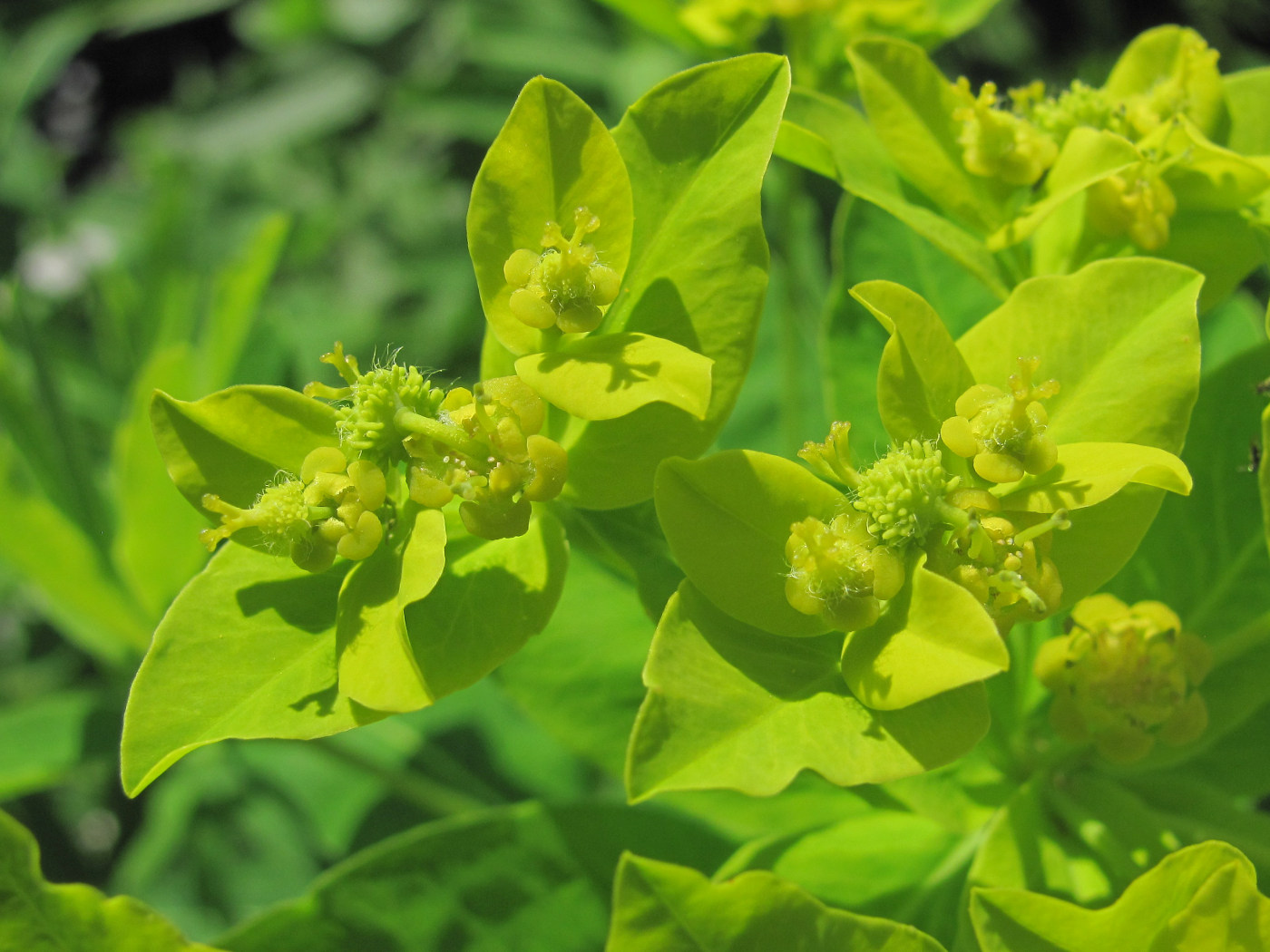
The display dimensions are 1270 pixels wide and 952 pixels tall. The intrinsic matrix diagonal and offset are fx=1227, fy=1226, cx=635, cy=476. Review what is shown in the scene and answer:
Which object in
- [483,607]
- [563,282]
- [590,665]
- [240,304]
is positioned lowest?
[590,665]

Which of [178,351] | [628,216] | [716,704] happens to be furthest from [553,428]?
[178,351]

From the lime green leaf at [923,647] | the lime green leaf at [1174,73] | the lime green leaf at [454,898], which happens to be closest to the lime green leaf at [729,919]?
the lime green leaf at [923,647]

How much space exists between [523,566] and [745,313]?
0.40 meters

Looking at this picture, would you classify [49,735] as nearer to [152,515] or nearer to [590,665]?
[152,515]

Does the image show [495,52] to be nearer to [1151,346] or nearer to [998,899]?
[1151,346]

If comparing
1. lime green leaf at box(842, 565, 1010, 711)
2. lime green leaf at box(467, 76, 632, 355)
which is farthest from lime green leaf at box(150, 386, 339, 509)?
lime green leaf at box(842, 565, 1010, 711)

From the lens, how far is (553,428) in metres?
1.53

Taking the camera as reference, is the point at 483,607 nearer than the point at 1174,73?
Yes

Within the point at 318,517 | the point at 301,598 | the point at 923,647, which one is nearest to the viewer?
the point at 923,647

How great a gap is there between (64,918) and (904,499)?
104 centimetres

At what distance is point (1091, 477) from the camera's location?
1326mm

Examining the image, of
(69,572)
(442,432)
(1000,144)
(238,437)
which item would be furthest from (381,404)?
(69,572)

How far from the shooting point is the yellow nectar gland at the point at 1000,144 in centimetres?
163

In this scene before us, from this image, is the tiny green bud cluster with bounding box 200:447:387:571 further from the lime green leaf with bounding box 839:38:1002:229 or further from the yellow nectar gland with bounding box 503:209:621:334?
the lime green leaf with bounding box 839:38:1002:229
